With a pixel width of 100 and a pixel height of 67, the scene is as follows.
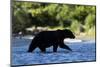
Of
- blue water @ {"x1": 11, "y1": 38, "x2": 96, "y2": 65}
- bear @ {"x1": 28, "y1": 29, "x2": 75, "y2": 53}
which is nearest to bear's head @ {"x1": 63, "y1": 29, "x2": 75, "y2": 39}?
bear @ {"x1": 28, "y1": 29, "x2": 75, "y2": 53}

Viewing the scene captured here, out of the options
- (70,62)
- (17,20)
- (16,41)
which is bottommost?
(70,62)

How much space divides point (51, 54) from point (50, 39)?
0.70 ft

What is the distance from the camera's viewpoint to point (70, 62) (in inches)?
143

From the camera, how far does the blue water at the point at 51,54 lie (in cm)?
335

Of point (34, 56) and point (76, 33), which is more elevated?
point (76, 33)

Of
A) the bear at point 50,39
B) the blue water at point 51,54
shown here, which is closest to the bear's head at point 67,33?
the bear at point 50,39

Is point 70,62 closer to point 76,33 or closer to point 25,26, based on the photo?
point 76,33

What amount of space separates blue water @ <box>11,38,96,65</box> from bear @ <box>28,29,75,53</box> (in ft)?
0.18

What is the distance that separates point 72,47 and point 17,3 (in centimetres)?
102

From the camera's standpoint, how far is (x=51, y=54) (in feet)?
11.6

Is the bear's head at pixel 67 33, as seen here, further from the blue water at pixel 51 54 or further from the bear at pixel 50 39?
the blue water at pixel 51 54

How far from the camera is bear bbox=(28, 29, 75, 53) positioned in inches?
137

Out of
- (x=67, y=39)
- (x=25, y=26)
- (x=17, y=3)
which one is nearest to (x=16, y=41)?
(x=25, y=26)

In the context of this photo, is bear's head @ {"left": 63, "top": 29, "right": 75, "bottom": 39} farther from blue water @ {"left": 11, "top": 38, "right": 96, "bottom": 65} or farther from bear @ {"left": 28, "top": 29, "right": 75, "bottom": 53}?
blue water @ {"left": 11, "top": 38, "right": 96, "bottom": 65}
